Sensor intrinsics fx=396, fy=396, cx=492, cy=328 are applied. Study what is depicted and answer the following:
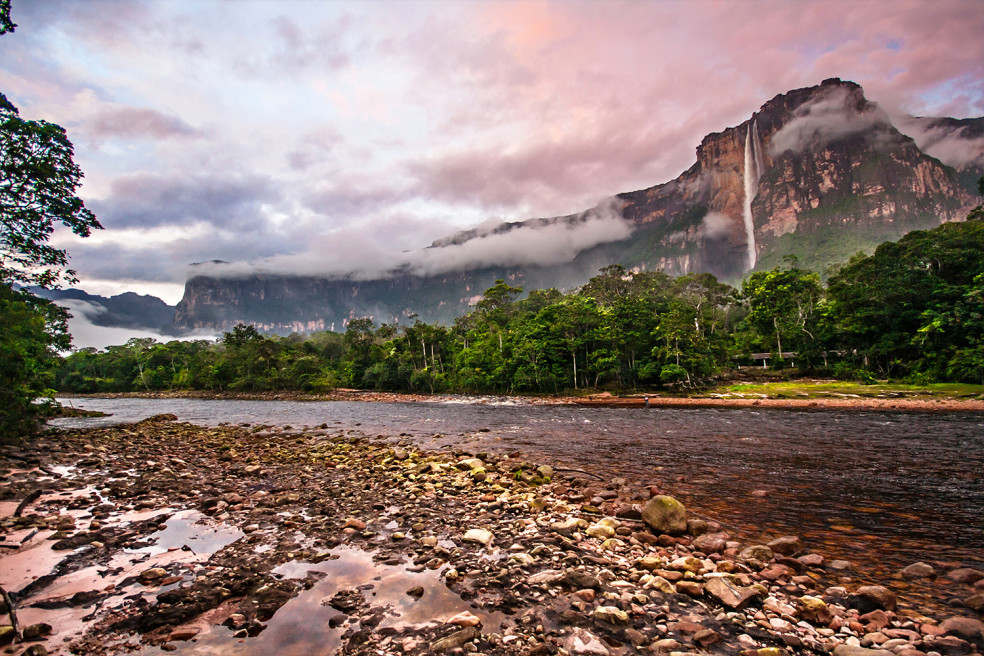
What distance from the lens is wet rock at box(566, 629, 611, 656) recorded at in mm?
3910

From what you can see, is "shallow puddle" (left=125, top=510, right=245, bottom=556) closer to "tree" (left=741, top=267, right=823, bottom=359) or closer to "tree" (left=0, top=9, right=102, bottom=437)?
"tree" (left=0, top=9, right=102, bottom=437)

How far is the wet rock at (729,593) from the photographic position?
4.85 meters

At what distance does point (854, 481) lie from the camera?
11.4 meters

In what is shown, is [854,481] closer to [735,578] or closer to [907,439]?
[735,578]

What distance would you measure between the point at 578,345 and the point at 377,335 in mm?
55359

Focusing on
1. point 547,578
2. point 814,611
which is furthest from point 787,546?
point 547,578

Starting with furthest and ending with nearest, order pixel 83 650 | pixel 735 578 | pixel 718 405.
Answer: pixel 718 405
pixel 735 578
pixel 83 650

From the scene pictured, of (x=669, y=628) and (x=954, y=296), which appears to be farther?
(x=954, y=296)

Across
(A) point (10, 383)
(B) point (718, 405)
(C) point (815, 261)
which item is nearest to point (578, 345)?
(B) point (718, 405)

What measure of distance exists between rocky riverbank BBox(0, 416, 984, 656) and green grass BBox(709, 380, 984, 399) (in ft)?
125

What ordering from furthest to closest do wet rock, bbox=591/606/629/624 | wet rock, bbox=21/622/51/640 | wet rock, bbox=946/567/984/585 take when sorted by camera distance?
wet rock, bbox=946/567/984/585 → wet rock, bbox=591/606/629/624 → wet rock, bbox=21/622/51/640

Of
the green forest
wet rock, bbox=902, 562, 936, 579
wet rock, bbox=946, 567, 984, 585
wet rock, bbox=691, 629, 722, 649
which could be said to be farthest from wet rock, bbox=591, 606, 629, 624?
the green forest

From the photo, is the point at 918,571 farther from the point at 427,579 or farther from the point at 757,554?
the point at 427,579

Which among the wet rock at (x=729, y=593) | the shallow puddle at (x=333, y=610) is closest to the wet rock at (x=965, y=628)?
the wet rock at (x=729, y=593)
